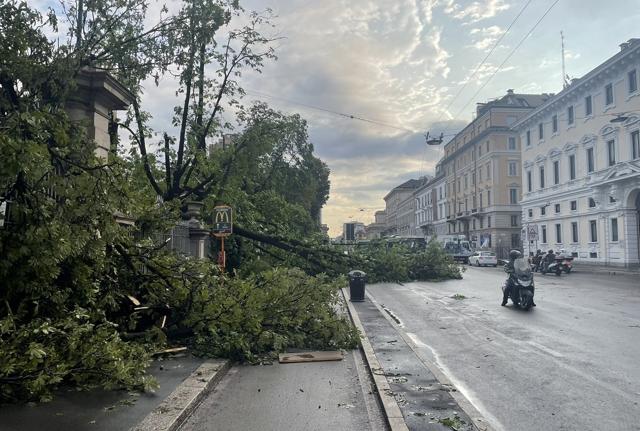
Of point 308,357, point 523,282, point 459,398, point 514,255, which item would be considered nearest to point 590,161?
point 514,255

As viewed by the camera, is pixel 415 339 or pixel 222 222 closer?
pixel 415 339

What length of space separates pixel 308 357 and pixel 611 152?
35266 millimetres

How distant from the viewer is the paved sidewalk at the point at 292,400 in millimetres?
5348

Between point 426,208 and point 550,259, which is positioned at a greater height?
point 426,208

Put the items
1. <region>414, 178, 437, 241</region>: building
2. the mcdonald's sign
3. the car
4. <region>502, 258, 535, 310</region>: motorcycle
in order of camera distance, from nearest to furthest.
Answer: the mcdonald's sign < <region>502, 258, 535, 310</region>: motorcycle < the car < <region>414, 178, 437, 241</region>: building

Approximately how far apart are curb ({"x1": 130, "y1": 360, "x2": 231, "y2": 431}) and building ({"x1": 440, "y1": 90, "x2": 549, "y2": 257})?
5867cm

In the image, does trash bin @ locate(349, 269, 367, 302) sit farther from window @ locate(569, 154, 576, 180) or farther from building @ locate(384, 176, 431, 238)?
building @ locate(384, 176, 431, 238)

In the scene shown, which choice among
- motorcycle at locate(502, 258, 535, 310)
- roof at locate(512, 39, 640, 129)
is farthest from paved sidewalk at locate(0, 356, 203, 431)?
roof at locate(512, 39, 640, 129)

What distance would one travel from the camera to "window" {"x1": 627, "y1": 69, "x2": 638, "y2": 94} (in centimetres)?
3310

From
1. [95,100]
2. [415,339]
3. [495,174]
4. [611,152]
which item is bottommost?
[415,339]

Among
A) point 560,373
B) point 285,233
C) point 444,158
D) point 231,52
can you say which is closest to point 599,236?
A: point 285,233

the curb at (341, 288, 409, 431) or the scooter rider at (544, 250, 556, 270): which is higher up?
the scooter rider at (544, 250, 556, 270)

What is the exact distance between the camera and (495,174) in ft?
216

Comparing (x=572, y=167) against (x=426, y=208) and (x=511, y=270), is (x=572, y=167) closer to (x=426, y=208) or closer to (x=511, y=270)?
(x=511, y=270)
